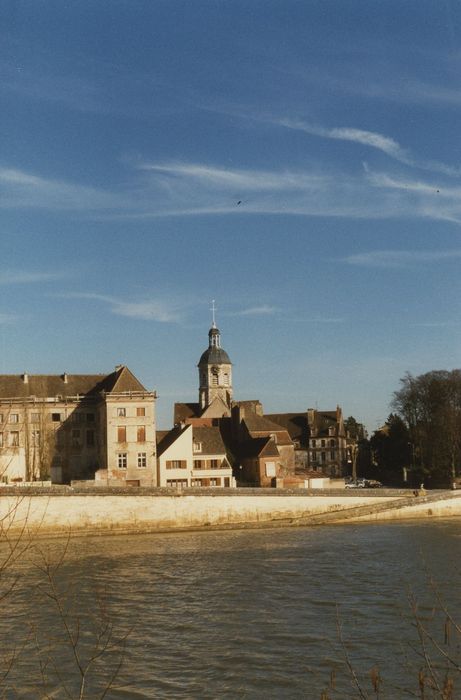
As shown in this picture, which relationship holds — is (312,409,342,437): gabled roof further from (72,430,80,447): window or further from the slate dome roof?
(72,430,80,447): window

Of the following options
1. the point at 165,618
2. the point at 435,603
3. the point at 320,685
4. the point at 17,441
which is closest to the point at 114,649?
the point at 165,618

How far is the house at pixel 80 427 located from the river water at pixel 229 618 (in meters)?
14.9

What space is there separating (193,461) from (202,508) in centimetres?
1006

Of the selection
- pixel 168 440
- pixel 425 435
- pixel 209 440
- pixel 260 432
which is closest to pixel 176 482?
pixel 168 440

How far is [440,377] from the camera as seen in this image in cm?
7294

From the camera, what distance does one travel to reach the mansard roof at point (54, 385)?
197 ft

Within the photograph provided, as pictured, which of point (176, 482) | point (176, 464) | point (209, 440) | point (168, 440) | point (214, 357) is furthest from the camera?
point (214, 357)

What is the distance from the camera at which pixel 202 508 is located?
47438mm

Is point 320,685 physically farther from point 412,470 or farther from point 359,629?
point 412,470

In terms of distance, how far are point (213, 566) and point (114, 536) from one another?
1401 centimetres

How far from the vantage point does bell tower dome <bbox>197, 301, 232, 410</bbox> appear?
299 ft

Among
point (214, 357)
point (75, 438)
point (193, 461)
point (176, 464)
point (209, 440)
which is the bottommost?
point (176, 464)

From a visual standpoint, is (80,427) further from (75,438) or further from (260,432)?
(260,432)

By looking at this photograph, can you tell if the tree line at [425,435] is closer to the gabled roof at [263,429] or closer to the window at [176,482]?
the gabled roof at [263,429]
